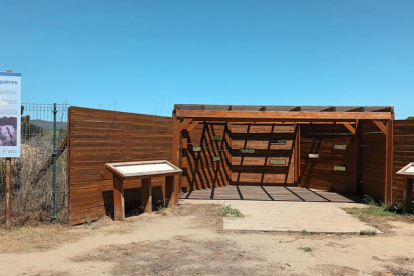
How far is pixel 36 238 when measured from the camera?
213 inches

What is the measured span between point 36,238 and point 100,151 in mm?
2004

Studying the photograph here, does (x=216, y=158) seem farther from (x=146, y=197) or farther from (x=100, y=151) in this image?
(x=100, y=151)

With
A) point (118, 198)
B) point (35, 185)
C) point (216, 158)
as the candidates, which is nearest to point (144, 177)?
point (118, 198)

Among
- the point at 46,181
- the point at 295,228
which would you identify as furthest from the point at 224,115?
the point at 46,181

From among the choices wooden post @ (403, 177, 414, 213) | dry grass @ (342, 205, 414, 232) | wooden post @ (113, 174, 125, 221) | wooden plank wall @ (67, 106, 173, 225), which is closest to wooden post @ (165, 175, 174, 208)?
wooden plank wall @ (67, 106, 173, 225)

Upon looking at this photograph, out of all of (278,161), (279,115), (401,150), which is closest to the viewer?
(401,150)

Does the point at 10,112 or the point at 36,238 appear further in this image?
the point at 10,112

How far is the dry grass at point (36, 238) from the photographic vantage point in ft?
16.2

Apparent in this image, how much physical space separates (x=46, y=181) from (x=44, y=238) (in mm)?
1373

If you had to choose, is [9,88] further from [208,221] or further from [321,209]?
[321,209]

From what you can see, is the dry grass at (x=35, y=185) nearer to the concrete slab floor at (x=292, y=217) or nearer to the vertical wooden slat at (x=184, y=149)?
the concrete slab floor at (x=292, y=217)

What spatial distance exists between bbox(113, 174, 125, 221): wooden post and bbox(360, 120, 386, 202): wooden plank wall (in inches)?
257

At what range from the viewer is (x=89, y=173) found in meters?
6.52

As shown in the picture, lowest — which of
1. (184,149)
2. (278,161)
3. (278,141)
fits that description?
(278,161)
